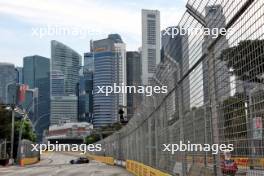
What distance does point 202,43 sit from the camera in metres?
7.30

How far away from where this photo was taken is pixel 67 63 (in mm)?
123312

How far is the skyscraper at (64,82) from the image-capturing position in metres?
117

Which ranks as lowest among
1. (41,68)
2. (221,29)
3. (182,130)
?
(182,130)

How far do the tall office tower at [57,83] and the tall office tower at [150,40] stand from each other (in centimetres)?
6411

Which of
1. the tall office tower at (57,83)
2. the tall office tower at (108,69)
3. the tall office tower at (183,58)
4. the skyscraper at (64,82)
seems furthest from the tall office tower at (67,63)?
the tall office tower at (183,58)

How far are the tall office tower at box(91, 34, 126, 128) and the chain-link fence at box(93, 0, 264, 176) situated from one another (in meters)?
54.4

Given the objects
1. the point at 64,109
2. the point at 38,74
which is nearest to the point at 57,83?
the point at 64,109

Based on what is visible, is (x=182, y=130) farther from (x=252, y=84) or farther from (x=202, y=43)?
(x=252, y=84)

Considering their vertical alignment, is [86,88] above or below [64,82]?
below

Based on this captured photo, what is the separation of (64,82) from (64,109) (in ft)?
23.0

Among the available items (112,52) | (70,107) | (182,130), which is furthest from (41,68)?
(182,130)

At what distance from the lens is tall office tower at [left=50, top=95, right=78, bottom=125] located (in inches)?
Answer: 4638

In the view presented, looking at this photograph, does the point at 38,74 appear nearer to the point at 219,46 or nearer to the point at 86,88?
the point at 86,88

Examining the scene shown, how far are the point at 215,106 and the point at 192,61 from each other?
1.85 meters
